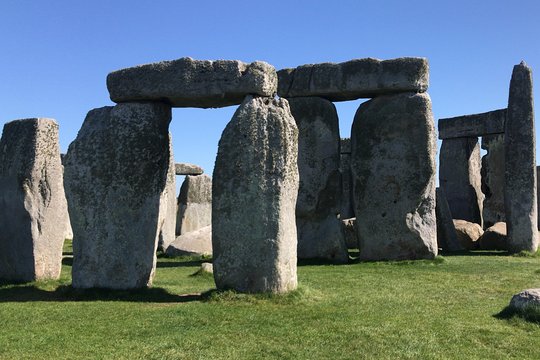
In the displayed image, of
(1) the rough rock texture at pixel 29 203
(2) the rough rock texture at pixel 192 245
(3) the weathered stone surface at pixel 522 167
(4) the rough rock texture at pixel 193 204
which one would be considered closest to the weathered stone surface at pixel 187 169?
(4) the rough rock texture at pixel 193 204

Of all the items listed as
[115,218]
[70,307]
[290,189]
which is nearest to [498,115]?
[290,189]

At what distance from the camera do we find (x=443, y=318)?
6.83 m

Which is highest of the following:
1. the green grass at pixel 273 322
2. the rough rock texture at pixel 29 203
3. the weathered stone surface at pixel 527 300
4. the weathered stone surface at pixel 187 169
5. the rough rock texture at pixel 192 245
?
the weathered stone surface at pixel 187 169

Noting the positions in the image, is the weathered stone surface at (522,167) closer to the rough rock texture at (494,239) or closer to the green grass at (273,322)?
the rough rock texture at (494,239)

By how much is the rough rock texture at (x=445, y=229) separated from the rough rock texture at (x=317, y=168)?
3.47 meters

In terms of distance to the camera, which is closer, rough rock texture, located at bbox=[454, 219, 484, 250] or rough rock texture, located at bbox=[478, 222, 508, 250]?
rough rock texture, located at bbox=[478, 222, 508, 250]

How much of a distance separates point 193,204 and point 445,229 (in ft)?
28.8

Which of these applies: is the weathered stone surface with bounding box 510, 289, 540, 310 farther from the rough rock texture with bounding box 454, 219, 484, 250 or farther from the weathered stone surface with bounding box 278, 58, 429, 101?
the rough rock texture with bounding box 454, 219, 484, 250

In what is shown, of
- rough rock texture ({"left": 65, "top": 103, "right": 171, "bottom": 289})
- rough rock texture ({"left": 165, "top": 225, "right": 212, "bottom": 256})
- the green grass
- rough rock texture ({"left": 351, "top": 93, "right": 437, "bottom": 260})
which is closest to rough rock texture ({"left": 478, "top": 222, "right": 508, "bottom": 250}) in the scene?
rough rock texture ({"left": 351, "top": 93, "right": 437, "bottom": 260})

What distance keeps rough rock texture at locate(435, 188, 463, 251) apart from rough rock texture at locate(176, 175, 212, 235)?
8.44 m

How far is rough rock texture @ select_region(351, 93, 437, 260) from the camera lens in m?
12.8

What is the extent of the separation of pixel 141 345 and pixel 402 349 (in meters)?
2.44

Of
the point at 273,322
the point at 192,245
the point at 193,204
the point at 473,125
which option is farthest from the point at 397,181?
the point at 193,204

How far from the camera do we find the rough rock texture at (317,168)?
45.2 ft
